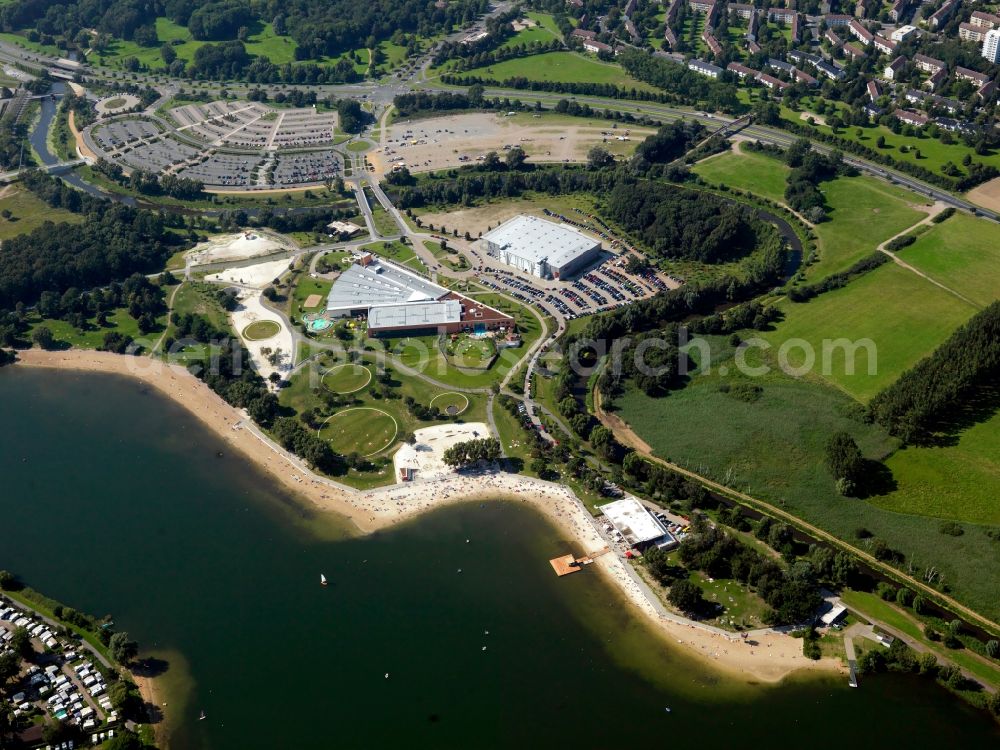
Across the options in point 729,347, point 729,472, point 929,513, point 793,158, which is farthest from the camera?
point 793,158

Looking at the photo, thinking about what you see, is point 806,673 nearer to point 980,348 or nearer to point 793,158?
point 980,348

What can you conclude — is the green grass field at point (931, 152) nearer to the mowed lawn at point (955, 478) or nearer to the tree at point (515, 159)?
the tree at point (515, 159)

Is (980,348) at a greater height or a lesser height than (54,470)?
greater

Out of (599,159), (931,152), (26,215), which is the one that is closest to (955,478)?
(931,152)

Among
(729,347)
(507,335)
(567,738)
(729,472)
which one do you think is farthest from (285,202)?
(567,738)

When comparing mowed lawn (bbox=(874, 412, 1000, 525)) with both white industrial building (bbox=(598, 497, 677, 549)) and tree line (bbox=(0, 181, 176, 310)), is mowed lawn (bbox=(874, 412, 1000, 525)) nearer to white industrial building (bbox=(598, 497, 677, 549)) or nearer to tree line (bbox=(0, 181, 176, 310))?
white industrial building (bbox=(598, 497, 677, 549))

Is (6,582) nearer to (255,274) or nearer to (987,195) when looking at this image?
(255,274)
